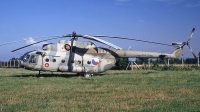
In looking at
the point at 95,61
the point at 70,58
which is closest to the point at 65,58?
the point at 70,58

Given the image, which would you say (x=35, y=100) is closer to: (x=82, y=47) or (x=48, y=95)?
(x=48, y=95)

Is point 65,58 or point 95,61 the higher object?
point 65,58

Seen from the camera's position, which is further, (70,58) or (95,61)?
(95,61)

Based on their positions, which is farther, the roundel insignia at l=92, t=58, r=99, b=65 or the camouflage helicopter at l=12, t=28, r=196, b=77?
the roundel insignia at l=92, t=58, r=99, b=65

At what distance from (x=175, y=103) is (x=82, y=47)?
44.0 feet

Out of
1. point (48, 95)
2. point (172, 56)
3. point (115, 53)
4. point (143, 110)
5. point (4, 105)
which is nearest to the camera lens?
point (143, 110)

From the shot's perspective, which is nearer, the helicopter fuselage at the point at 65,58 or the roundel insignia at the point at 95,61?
the helicopter fuselage at the point at 65,58

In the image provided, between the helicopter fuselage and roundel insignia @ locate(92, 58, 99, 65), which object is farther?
roundel insignia @ locate(92, 58, 99, 65)

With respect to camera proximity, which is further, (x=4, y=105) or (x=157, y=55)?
(x=157, y=55)

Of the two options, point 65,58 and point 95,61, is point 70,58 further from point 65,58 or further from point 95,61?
point 95,61

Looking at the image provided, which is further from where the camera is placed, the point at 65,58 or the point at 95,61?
the point at 95,61

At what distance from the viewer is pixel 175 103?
840 centimetres

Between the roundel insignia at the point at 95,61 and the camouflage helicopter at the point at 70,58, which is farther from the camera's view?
the roundel insignia at the point at 95,61

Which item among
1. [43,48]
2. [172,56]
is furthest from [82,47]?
[172,56]
